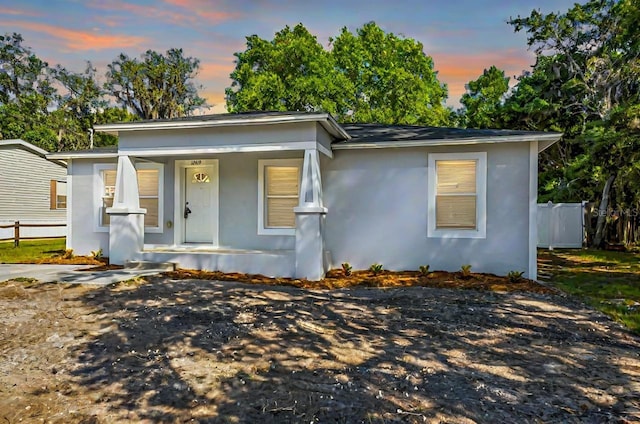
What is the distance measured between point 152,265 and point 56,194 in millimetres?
13956

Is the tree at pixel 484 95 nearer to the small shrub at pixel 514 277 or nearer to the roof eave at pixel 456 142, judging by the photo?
the roof eave at pixel 456 142

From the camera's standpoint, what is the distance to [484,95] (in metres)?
23.3

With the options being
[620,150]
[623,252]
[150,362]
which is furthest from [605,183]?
[150,362]

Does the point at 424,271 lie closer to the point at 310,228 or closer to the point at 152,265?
the point at 310,228

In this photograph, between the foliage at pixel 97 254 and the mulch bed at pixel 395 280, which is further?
the foliage at pixel 97 254

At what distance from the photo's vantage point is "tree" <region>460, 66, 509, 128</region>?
22.0 metres

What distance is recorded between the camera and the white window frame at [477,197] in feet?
26.9

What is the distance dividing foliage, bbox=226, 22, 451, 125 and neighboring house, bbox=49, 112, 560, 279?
586 inches

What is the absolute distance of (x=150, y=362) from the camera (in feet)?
11.9

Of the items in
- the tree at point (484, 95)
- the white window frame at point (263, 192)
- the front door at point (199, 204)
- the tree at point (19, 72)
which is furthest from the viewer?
the tree at point (19, 72)

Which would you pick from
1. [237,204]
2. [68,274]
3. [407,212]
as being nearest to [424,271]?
[407,212]

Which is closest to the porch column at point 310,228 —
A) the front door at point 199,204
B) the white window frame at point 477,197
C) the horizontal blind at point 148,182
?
the white window frame at point 477,197

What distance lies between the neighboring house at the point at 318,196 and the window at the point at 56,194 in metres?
11.1

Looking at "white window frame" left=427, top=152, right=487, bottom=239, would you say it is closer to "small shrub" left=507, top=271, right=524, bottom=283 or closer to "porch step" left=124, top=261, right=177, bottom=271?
"small shrub" left=507, top=271, right=524, bottom=283
